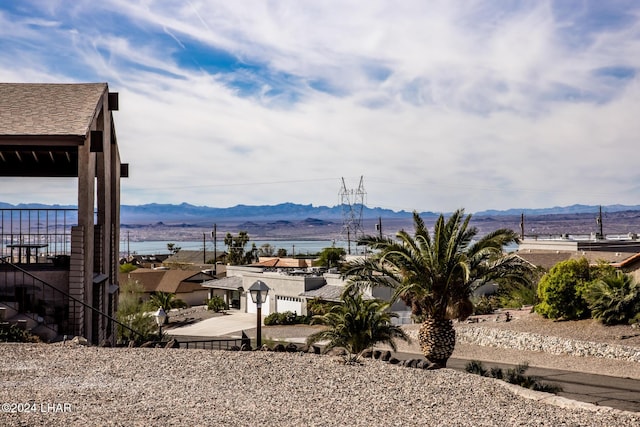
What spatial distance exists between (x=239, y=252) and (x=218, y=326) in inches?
1898

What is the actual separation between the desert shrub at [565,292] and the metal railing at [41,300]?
20.5 meters

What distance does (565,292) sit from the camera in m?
30.0

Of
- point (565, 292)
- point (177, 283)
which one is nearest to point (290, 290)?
point (177, 283)

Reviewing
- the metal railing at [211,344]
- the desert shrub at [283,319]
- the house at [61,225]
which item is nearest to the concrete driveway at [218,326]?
the desert shrub at [283,319]

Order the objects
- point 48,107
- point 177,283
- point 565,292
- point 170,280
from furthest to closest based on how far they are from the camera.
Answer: point 170,280, point 177,283, point 565,292, point 48,107

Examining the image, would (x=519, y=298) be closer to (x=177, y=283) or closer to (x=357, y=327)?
(x=357, y=327)

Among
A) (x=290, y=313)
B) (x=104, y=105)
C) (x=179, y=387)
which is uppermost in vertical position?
(x=104, y=105)

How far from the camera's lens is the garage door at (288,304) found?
46381 millimetres

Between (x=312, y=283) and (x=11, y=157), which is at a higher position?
(x=11, y=157)

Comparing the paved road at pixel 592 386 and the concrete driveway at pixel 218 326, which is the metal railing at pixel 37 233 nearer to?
the paved road at pixel 592 386

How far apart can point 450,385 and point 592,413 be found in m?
2.61

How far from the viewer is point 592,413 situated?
425 inches

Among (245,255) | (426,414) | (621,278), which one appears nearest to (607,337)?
(621,278)

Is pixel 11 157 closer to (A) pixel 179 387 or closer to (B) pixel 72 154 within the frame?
(B) pixel 72 154
